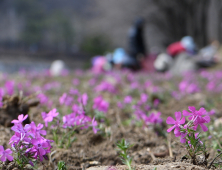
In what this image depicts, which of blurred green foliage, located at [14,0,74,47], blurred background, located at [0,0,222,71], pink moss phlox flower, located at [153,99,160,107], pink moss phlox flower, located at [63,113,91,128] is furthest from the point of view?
blurred green foliage, located at [14,0,74,47]

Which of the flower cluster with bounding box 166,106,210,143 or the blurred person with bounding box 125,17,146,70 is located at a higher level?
the blurred person with bounding box 125,17,146,70

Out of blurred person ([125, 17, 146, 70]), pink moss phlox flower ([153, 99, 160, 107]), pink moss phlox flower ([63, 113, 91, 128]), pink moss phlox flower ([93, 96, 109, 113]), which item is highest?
blurred person ([125, 17, 146, 70])

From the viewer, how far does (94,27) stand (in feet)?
140

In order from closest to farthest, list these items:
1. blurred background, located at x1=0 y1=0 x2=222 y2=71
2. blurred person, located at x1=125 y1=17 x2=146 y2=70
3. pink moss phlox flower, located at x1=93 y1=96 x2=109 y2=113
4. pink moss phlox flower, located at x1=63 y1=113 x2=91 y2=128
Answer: pink moss phlox flower, located at x1=63 y1=113 x2=91 y2=128 < pink moss phlox flower, located at x1=93 y1=96 x2=109 y2=113 < blurred person, located at x1=125 y1=17 x2=146 y2=70 < blurred background, located at x1=0 y1=0 x2=222 y2=71

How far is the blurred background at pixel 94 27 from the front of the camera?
2219 cm

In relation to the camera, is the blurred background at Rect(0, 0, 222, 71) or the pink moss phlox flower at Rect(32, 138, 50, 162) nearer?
the pink moss phlox flower at Rect(32, 138, 50, 162)

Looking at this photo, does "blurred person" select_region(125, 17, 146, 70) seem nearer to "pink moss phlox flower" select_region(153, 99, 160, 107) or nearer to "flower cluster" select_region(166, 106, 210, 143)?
"pink moss phlox flower" select_region(153, 99, 160, 107)

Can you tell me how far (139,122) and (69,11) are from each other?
4926cm

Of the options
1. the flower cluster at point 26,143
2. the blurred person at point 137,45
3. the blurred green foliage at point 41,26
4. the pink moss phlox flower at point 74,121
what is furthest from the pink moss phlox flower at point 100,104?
the blurred green foliage at point 41,26

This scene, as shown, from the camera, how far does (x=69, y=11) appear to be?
48156mm

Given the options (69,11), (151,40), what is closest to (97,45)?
(151,40)

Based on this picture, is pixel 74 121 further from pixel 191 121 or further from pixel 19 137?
pixel 191 121

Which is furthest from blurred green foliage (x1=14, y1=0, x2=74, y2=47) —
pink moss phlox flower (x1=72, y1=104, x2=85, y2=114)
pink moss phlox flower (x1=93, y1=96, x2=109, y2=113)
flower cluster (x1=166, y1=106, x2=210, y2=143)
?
flower cluster (x1=166, y1=106, x2=210, y2=143)

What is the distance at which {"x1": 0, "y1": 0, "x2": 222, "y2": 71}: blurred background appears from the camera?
22188 mm
